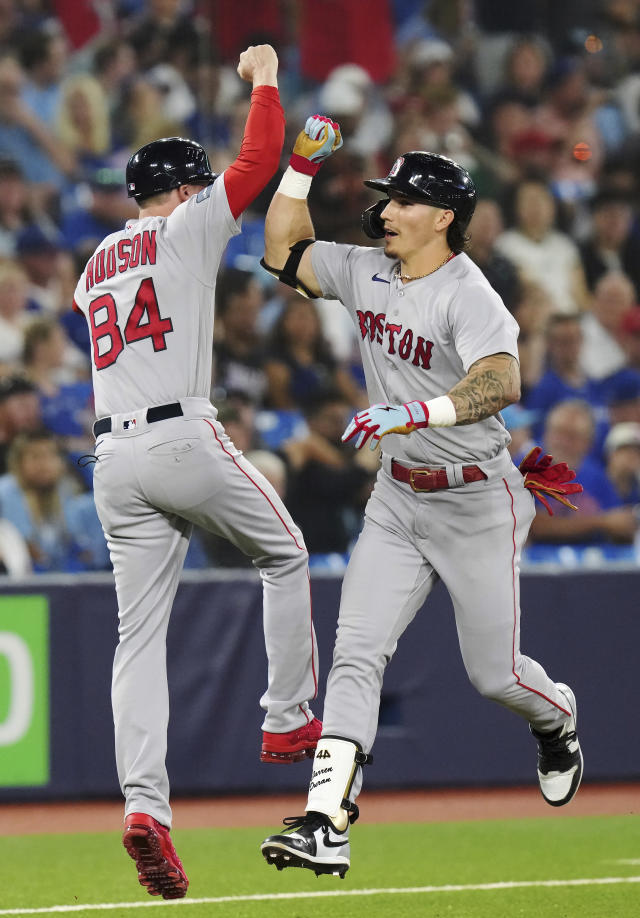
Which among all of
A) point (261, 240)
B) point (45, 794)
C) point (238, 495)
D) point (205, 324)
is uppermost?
point (261, 240)

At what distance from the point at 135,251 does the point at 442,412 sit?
1.17 metres

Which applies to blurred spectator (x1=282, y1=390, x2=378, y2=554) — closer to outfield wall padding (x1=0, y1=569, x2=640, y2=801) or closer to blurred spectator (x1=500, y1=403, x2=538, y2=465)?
outfield wall padding (x1=0, y1=569, x2=640, y2=801)

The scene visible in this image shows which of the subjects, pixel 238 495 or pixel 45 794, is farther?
pixel 45 794

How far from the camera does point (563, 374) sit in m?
9.08

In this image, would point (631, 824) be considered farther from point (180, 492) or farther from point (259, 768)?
point (180, 492)

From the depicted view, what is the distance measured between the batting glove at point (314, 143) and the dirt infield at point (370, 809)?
3542mm

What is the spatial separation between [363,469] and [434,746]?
1.73 m

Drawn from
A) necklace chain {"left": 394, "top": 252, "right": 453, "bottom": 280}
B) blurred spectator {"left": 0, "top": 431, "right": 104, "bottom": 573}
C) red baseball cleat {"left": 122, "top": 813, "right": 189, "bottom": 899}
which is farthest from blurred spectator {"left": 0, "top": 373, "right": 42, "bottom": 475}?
red baseball cleat {"left": 122, "top": 813, "right": 189, "bottom": 899}

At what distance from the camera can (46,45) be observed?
985cm

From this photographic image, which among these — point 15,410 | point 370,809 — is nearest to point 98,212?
point 15,410

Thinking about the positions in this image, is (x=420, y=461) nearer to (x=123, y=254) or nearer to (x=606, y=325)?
(x=123, y=254)

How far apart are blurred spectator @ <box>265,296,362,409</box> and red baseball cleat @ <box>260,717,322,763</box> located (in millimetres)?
4402

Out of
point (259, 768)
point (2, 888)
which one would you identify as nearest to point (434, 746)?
point (259, 768)

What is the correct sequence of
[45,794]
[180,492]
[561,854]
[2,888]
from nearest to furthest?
[180,492]
[2,888]
[561,854]
[45,794]
